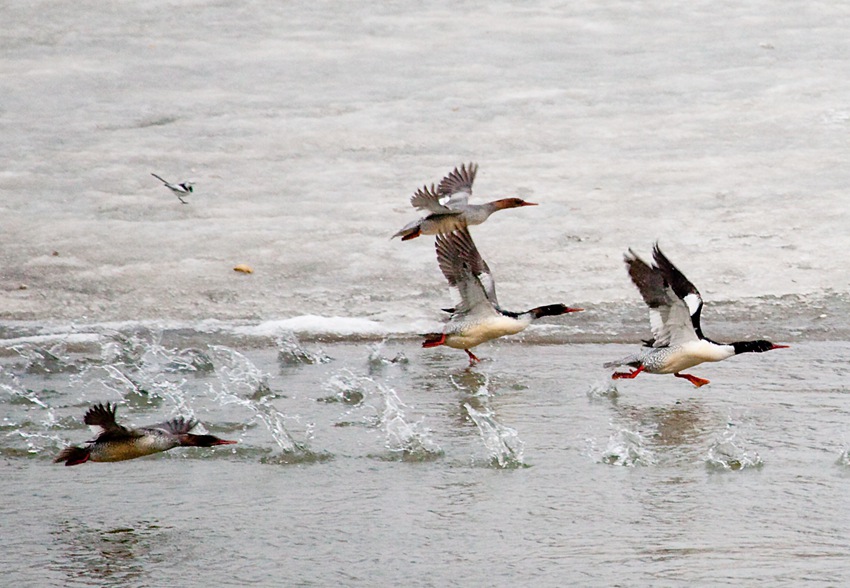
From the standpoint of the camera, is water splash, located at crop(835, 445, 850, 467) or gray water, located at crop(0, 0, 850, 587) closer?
gray water, located at crop(0, 0, 850, 587)

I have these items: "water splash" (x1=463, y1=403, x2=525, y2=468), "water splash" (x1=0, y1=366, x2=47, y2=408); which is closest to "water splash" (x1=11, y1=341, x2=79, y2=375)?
"water splash" (x1=0, y1=366, x2=47, y2=408)

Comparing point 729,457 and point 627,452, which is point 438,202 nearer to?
point 627,452

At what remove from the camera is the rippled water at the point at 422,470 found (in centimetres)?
444

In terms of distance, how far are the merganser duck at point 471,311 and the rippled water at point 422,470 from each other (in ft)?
0.66

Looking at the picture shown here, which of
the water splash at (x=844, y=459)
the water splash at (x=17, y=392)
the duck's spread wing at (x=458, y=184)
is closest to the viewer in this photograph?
the water splash at (x=844, y=459)

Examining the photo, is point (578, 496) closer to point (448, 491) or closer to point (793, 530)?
point (448, 491)

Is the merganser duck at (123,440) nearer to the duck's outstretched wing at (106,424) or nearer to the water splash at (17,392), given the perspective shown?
the duck's outstretched wing at (106,424)

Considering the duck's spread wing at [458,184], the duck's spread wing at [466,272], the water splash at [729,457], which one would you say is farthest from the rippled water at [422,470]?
the duck's spread wing at [458,184]

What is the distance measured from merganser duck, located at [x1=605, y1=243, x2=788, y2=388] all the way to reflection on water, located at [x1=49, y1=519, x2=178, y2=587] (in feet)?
9.49

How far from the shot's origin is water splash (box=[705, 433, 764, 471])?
5.44m

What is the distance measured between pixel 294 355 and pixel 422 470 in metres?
2.11

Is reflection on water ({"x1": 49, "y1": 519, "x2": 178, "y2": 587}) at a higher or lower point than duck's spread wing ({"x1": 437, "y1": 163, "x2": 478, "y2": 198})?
lower

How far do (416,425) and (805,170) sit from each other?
6.10 metres

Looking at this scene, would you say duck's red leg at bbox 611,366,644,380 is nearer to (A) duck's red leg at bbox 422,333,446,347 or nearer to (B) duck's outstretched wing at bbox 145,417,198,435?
(A) duck's red leg at bbox 422,333,446,347
